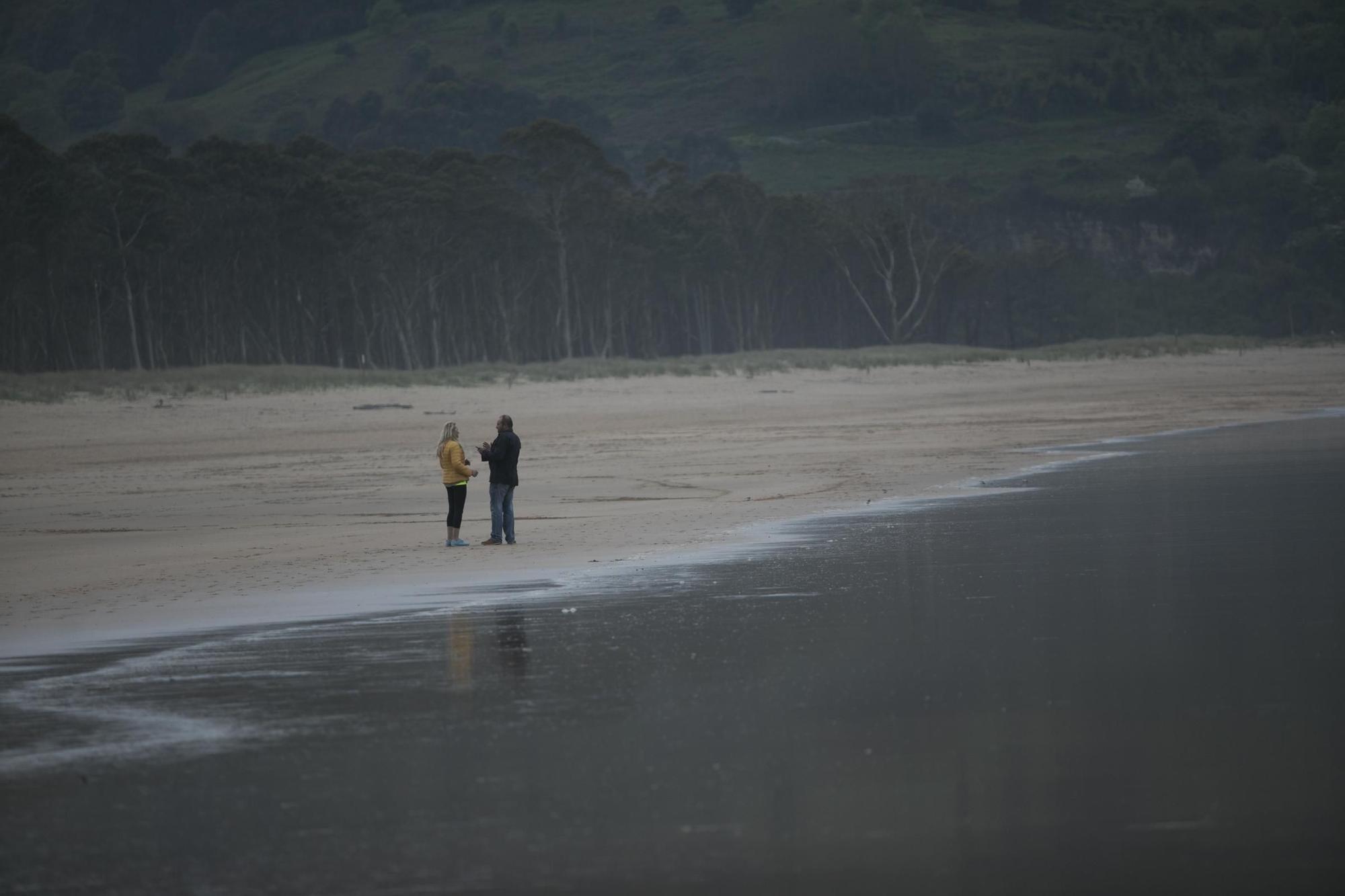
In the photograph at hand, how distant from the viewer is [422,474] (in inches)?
1203

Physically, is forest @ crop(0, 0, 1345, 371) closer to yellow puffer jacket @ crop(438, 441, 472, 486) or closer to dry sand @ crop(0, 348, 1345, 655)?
dry sand @ crop(0, 348, 1345, 655)

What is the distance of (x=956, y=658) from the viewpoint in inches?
421

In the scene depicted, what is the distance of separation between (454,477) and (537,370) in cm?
5975

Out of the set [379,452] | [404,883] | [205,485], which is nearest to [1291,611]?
[404,883]

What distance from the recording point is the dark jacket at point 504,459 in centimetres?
1905

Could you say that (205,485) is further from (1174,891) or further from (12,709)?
(1174,891)

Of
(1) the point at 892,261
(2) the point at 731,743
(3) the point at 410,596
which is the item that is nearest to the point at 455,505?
(3) the point at 410,596

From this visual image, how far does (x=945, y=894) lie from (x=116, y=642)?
8.28 metres

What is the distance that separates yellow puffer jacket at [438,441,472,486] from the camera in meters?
19.4

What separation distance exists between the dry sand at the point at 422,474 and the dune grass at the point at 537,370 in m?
3.77

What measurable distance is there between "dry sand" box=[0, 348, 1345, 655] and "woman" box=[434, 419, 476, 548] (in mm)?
297

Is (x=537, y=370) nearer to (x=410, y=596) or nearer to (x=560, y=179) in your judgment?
(x=560, y=179)

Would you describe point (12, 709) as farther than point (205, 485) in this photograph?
No

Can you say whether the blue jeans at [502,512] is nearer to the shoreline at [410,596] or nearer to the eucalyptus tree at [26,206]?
the shoreline at [410,596]
